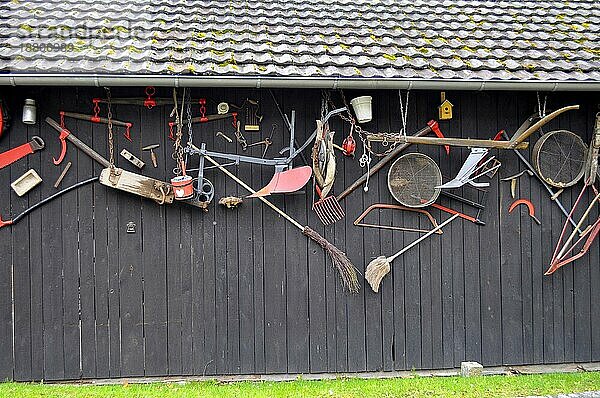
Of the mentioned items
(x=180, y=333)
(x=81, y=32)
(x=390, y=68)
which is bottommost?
(x=180, y=333)

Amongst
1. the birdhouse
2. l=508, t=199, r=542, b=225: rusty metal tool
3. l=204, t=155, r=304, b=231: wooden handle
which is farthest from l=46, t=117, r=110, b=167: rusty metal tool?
l=508, t=199, r=542, b=225: rusty metal tool

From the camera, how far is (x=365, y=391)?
543 cm

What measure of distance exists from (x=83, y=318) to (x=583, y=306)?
4.59 m

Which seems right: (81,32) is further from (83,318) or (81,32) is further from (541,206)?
(541,206)

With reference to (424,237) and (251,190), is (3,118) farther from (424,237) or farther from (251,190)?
(424,237)

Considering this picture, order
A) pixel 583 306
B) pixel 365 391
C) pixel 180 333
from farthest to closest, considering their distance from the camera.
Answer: pixel 583 306 → pixel 180 333 → pixel 365 391

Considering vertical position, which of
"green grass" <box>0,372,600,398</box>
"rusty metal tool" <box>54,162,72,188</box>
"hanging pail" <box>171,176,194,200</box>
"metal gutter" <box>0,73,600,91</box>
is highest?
"metal gutter" <box>0,73,600,91</box>

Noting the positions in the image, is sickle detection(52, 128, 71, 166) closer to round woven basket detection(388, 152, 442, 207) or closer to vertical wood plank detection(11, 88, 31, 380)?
vertical wood plank detection(11, 88, 31, 380)

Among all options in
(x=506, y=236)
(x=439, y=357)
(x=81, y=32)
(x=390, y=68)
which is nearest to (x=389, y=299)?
(x=439, y=357)

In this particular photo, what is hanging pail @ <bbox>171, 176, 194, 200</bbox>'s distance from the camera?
5582mm

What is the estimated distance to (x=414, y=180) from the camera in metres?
5.92

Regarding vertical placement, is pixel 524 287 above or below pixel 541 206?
below

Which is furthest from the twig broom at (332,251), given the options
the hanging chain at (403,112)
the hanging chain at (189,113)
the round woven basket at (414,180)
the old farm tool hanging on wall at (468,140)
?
the hanging chain at (403,112)

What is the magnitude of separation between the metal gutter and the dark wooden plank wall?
1.34ft
